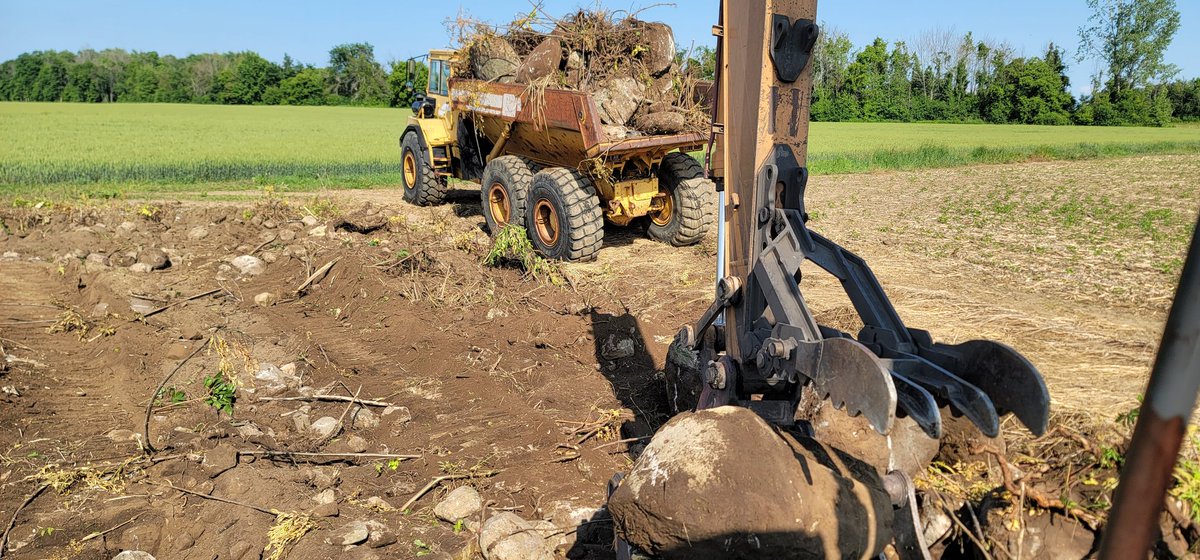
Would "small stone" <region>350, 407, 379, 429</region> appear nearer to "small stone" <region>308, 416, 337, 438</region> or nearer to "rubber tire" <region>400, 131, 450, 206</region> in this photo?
"small stone" <region>308, 416, 337, 438</region>

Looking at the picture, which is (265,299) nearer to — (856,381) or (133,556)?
(133,556)

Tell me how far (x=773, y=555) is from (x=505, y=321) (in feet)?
16.3

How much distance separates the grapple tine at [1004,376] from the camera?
236cm

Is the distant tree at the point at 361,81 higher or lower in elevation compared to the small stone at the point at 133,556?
→ higher

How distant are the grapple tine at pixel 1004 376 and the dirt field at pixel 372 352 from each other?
1.98 metres

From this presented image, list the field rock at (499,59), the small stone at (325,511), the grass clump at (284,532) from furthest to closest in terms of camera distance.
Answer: the field rock at (499,59) < the small stone at (325,511) < the grass clump at (284,532)

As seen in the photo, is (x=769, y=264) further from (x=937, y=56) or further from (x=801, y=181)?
(x=937, y=56)

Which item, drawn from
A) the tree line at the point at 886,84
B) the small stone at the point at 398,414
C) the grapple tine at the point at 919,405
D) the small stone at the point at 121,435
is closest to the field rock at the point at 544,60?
the small stone at the point at 398,414

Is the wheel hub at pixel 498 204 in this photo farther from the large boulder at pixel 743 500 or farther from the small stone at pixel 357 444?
the large boulder at pixel 743 500

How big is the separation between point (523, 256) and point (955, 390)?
6.32 meters

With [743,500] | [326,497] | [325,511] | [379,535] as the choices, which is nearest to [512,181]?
[326,497]

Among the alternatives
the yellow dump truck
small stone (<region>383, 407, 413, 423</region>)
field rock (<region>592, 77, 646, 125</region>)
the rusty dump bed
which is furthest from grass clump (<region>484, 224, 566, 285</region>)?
small stone (<region>383, 407, 413, 423</region>)

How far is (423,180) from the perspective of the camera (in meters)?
13.1

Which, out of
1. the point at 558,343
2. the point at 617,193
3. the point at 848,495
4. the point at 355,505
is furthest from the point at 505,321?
the point at 848,495
